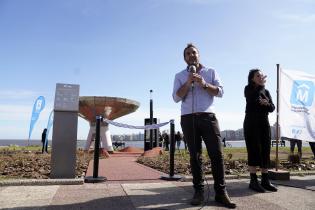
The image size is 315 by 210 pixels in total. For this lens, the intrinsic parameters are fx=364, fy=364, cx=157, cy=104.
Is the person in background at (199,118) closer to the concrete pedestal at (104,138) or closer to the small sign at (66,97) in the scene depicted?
the small sign at (66,97)

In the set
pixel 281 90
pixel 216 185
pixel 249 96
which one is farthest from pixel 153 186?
pixel 281 90

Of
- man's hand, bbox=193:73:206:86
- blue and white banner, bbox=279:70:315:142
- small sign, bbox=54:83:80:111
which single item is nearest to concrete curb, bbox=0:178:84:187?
small sign, bbox=54:83:80:111

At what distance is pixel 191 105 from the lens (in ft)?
15.0

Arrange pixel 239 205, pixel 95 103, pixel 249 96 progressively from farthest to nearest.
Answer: pixel 95 103, pixel 249 96, pixel 239 205

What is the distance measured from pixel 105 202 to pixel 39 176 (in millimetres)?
2924

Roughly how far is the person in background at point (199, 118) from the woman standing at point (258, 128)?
121 cm

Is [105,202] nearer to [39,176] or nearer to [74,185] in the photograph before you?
[74,185]

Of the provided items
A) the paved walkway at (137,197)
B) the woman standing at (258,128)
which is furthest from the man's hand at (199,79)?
the woman standing at (258,128)

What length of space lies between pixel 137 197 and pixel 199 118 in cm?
134

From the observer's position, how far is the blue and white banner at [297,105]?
6.88 m

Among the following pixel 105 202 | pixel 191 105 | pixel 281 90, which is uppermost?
pixel 281 90

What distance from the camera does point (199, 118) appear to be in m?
4.48

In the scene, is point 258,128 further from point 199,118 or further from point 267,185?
point 199,118

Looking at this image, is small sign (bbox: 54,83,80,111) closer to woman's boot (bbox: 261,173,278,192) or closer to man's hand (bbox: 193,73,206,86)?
man's hand (bbox: 193,73,206,86)
